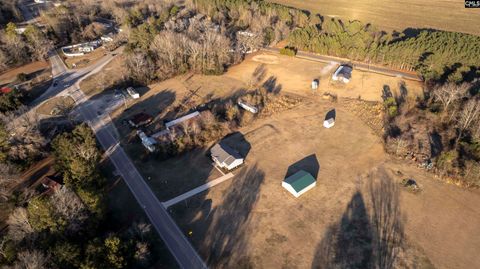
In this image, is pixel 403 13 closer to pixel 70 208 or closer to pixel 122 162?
pixel 122 162

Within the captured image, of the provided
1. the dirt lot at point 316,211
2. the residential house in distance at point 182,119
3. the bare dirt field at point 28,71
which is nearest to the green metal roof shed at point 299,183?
the dirt lot at point 316,211

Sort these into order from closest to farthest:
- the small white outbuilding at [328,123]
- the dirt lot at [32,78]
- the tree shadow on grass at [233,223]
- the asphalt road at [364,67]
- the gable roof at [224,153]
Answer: the tree shadow on grass at [233,223]
the gable roof at [224,153]
the small white outbuilding at [328,123]
the dirt lot at [32,78]
the asphalt road at [364,67]

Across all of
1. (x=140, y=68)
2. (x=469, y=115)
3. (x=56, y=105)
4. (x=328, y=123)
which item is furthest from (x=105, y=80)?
(x=469, y=115)

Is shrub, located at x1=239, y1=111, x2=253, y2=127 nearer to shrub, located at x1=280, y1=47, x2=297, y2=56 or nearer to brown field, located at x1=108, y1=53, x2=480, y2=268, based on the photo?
brown field, located at x1=108, y1=53, x2=480, y2=268

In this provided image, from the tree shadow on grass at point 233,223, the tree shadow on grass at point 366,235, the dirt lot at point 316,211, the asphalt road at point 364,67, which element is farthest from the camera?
the asphalt road at point 364,67

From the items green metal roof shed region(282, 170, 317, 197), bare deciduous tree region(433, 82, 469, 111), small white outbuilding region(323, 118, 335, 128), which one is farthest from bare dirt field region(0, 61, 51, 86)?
bare deciduous tree region(433, 82, 469, 111)

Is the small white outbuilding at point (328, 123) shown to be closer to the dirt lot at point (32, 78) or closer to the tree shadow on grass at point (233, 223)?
the tree shadow on grass at point (233, 223)
